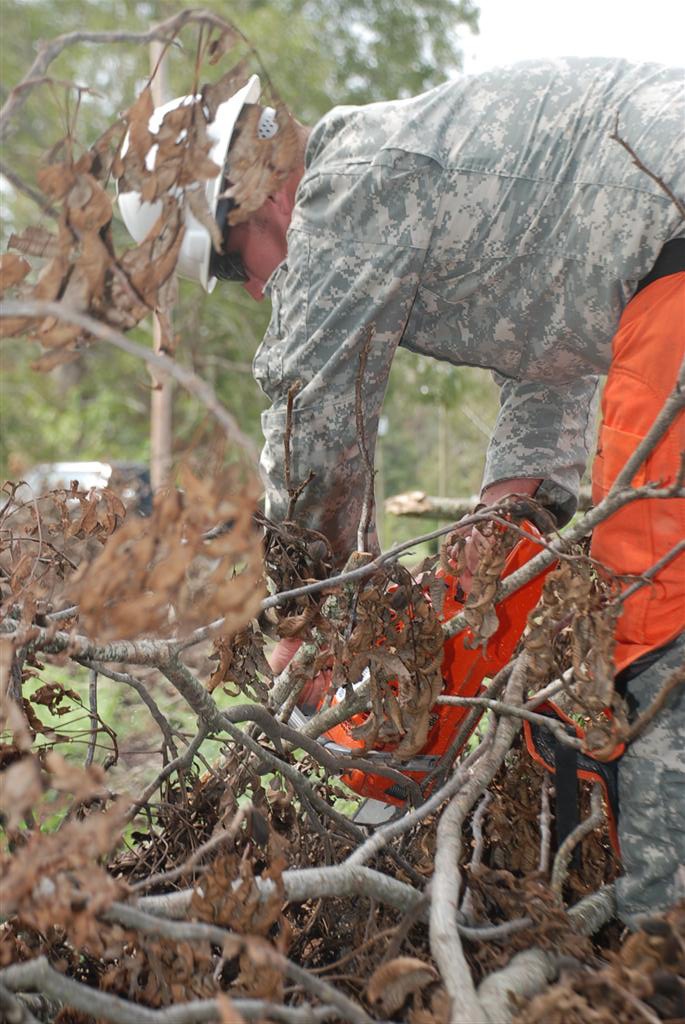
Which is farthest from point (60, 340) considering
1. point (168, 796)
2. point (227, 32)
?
point (168, 796)

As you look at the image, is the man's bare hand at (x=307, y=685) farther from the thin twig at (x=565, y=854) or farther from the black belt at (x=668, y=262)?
the black belt at (x=668, y=262)

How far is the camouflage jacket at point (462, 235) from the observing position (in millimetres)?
2076

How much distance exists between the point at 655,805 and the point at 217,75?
47.8 feet

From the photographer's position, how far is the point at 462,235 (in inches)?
88.0

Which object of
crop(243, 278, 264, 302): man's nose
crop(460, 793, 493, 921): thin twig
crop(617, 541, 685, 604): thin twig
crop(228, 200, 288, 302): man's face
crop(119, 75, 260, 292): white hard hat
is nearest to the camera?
crop(460, 793, 493, 921): thin twig

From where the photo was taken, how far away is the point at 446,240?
225cm

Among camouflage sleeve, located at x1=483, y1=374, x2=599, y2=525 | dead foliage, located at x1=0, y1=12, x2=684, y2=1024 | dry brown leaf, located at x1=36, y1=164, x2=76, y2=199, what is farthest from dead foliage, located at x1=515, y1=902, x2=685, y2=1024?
camouflage sleeve, located at x1=483, y1=374, x2=599, y2=525

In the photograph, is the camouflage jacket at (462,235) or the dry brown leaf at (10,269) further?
the camouflage jacket at (462,235)

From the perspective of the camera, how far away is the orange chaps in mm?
1861

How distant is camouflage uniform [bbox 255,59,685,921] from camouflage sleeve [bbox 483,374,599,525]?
1.18ft

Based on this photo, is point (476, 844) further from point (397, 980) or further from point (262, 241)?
point (262, 241)

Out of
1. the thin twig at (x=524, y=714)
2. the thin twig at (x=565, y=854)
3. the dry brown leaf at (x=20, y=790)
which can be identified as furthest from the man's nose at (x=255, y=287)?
the dry brown leaf at (x=20, y=790)

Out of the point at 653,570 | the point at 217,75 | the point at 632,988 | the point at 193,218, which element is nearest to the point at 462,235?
the point at 193,218

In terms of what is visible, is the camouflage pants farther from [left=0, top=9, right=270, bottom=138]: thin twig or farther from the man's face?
the man's face
